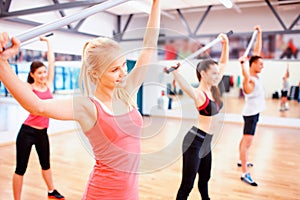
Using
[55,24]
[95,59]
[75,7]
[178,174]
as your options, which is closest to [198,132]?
[95,59]

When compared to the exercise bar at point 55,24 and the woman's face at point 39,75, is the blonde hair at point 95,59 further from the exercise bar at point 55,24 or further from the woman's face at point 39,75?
the woman's face at point 39,75

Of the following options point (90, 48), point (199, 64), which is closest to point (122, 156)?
point (90, 48)

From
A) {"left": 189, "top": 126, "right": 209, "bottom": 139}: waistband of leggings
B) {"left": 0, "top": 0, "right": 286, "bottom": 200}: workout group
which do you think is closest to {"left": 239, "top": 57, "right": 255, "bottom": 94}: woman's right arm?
{"left": 189, "top": 126, "right": 209, "bottom": 139}: waistband of leggings

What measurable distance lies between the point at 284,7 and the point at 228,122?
3247 mm

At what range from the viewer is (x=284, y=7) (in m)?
6.23

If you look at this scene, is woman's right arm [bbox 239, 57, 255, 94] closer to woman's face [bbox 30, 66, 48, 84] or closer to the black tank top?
the black tank top

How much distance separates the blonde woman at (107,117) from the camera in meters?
0.91

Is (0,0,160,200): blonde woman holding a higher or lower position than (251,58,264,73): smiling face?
lower

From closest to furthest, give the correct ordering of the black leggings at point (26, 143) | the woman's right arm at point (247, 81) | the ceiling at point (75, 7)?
the black leggings at point (26, 143) → the woman's right arm at point (247, 81) → the ceiling at point (75, 7)

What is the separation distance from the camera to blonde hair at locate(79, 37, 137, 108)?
0.92m

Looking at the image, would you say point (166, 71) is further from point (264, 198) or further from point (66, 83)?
point (66, 83)

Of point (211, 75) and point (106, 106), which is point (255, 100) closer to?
point (211, 75)

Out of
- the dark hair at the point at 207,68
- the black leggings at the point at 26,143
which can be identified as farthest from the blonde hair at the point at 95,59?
the black leggings at the point at 26,143

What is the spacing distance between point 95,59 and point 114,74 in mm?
85
